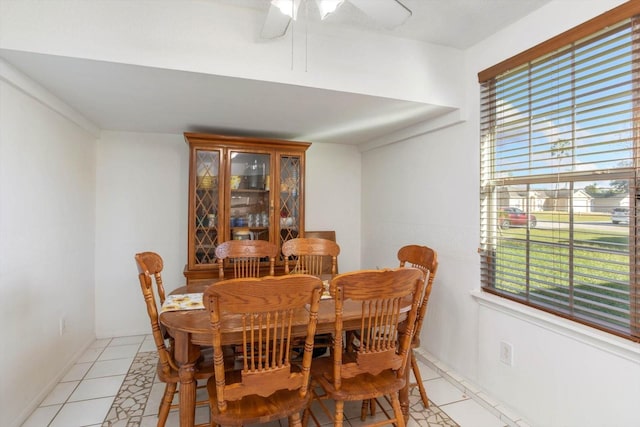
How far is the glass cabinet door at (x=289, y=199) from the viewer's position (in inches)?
125

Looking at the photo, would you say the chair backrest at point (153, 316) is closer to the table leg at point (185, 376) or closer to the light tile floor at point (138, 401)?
the table leg at point (185, 376)

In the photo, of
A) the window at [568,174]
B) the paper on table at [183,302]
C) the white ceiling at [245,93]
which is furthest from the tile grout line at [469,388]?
the white ceiling at [245,93]

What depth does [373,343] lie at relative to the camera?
1568mm

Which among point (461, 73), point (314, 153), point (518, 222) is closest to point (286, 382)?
point (518, 222)

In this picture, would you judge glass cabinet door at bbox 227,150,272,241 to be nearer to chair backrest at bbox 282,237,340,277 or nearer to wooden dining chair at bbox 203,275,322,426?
chair backrest at bbox 282,237,340,277

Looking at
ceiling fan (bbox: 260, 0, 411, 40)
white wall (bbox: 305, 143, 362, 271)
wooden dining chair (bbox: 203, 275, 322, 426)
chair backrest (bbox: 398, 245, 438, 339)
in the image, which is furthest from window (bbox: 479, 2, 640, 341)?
white wall (bbox: 305, 143, 362, 271)

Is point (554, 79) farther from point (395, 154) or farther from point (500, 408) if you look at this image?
point (500, 408)

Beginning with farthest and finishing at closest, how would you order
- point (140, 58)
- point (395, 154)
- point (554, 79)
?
point (395, 154), point (554, 79), point (140, 58)

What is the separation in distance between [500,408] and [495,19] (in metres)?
2.39

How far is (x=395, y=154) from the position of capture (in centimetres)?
326

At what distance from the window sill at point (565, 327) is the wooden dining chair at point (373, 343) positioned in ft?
2.61

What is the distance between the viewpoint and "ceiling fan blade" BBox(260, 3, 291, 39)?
154 cm

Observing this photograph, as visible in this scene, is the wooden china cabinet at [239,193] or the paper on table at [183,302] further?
the wooden china cabinet at [239,193]

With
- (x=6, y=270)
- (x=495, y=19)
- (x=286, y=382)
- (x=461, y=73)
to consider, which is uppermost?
(x=495, y=19)
